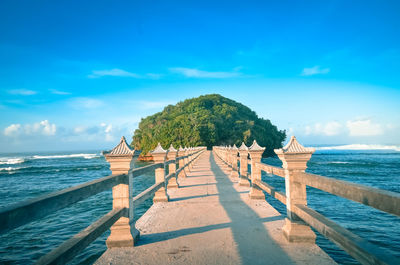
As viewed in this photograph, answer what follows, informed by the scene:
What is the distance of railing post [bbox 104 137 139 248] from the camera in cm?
327

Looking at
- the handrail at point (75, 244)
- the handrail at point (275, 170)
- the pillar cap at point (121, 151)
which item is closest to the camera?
the handrail at point (75, 244)

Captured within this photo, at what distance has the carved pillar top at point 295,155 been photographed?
128 inches

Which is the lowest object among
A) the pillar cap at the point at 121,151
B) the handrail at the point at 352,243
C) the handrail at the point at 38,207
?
the handrail at the point at 352,243

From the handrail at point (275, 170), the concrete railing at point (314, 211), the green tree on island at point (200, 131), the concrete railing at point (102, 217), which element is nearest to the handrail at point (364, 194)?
the concrete railing at point (314, 211)

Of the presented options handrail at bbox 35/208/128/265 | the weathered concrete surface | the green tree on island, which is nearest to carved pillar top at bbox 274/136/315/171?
the weathered concrete surface

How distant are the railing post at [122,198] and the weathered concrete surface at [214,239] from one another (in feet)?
0.41

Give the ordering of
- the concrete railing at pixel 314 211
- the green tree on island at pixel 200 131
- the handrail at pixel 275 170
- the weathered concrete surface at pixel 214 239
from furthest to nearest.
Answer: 1. the green tree on island at pixel 200 131
2. the handrail at pixel 275 170
3. the weathered concrete surface at pixel 214 239
4. the concrete railing at pixel 314 211

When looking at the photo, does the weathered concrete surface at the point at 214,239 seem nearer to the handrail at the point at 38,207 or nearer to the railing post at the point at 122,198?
the railing post at the point at 122,198

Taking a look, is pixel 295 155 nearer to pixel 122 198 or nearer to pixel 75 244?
pixel 122 198

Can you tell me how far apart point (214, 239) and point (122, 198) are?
148cm

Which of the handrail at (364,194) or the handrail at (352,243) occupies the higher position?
the handrail at (364,194)

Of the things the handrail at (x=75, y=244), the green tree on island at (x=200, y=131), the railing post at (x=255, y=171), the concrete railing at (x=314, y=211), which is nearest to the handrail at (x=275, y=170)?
the concrete railing at (x=314, y=211)

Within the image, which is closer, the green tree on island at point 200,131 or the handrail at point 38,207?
the handrail at point 38,207

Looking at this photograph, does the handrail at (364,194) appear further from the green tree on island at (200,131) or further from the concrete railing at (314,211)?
the green tree on island at (200,131)
